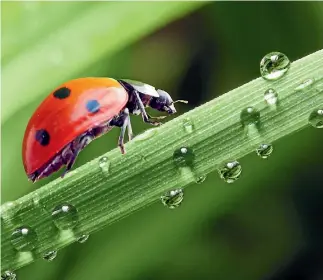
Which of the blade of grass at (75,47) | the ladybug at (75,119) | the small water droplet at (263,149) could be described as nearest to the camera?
the small water droplet at (263,149)

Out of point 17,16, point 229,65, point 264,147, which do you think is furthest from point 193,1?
point 264,147

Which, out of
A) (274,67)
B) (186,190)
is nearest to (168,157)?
(274,67)

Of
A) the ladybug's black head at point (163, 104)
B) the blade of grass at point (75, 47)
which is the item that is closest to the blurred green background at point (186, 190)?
the blade of grass at point (75, 47)

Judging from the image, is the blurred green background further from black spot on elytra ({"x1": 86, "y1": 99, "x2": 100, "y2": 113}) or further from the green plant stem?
the green plant stem

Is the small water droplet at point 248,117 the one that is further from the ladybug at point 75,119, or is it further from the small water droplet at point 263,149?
the ladybug at point 75,119

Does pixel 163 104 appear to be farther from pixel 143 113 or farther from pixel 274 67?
pixel 274 67

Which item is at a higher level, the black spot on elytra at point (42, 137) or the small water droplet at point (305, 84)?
the black spot on elytra at point (42, 137)
